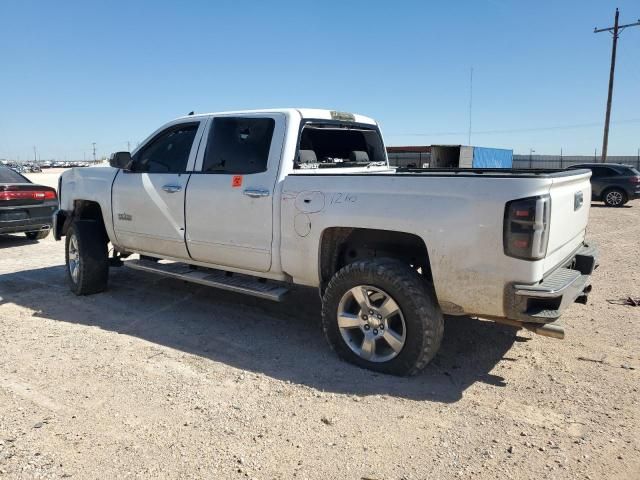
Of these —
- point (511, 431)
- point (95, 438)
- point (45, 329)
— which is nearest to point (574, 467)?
point (511, 431)

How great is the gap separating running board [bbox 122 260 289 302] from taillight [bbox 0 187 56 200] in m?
5.05

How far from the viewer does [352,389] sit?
3756mm

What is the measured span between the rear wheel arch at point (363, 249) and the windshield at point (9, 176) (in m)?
8.23

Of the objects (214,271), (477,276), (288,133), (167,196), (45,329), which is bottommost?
(45,329)

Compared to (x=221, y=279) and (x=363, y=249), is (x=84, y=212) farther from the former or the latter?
(x=363, y=249)

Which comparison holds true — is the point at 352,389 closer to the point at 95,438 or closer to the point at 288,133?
the point at 95,438

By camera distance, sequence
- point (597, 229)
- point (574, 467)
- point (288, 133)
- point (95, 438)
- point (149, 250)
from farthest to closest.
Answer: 1. point (597, 229)
2. point (149, 250)
3. point (288, 133)
4. point (95, 438)
5. point (574, 467)

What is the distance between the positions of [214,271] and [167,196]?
0.93m

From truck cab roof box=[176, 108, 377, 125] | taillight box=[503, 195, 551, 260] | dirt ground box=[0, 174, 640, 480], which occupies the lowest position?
dirt ground box=[0, 174, 640, 480]

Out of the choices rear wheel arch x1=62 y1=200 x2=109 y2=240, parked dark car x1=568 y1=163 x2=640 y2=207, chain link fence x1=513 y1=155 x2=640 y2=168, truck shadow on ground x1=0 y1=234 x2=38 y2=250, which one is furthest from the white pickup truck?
chain link fence x1=513 y1=155 x2=640 y2=168

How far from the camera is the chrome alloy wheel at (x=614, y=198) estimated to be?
18.5 meters

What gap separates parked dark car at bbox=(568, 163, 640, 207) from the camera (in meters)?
18.3

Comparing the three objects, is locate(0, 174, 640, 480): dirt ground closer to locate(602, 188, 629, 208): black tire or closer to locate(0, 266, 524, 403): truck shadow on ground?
locate(0, 266, 524, 403): truck shadow on ground

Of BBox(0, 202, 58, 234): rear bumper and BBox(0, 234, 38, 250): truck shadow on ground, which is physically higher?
BBox(0, 202, 58, 234): rear bumper
